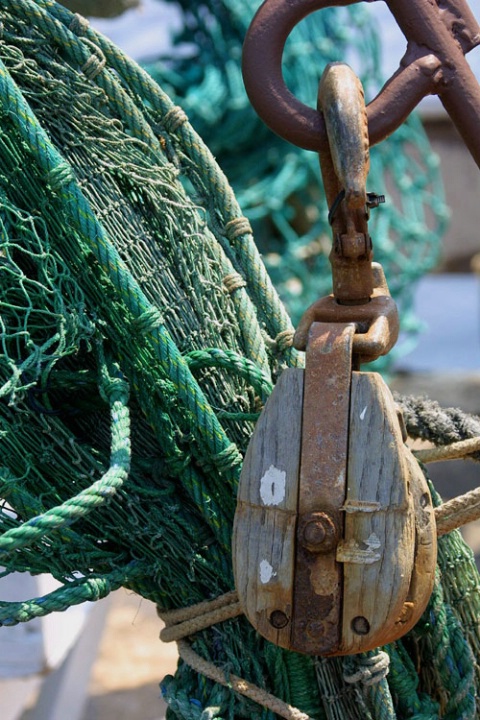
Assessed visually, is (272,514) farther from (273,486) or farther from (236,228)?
(236,228)

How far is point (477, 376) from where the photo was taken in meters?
4.84

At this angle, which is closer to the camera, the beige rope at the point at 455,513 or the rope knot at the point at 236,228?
the beige rope at the point at 455,513

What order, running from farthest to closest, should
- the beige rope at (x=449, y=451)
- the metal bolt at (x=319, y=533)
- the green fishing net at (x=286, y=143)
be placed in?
the green fishing net at (x=286, y=143) < the beige rope at (x=449, y=451) < the metal bolt at (x=319, y=533)

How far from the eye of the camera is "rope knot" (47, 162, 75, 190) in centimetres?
107

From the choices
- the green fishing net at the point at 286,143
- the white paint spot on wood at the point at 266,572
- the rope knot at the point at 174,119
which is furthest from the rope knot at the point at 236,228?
the green fishing net at the point at 286,143

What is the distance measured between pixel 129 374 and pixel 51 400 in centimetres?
10

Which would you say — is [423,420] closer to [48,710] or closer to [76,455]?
[76,455]

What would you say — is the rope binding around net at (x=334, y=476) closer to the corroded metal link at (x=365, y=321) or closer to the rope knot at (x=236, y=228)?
the corroded metal link at (x=365, y=321)

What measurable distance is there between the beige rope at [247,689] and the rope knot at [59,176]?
546 millimetres

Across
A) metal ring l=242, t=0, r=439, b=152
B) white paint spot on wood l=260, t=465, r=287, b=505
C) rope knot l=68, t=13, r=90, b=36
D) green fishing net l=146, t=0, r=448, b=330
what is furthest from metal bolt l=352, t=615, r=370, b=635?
green fishing net l=146, t=0, r=448, b=330

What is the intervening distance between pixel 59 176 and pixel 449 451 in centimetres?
55

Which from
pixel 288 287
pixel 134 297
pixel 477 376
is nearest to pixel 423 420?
pixel 134 297

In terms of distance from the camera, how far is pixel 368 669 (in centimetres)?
106

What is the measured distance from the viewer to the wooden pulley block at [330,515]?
908 millimetres
